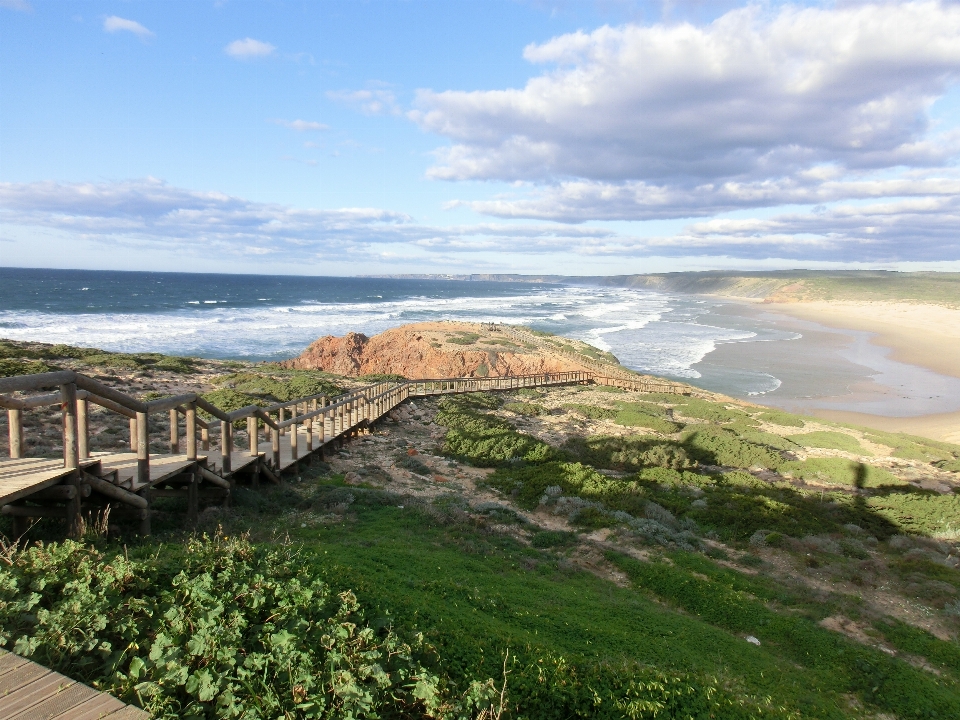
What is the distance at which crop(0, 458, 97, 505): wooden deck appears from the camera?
4766 mm

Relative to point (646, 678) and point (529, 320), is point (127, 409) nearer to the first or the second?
point (646, 678)

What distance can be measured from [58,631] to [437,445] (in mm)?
12581

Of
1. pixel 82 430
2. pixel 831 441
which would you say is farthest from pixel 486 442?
pixel 831 441

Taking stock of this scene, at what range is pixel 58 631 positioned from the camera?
332 cm

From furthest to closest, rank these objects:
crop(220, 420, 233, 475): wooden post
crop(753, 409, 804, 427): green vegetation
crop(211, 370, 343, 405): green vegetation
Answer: crop(753, 409, 804, 427): green vegetation
crop(211, 370, 343, 405): green vegetation
crop(220, 420, 233, 475): wooden post

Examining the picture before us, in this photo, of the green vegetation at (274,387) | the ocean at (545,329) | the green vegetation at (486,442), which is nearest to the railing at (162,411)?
the green vegetation at (274,387)

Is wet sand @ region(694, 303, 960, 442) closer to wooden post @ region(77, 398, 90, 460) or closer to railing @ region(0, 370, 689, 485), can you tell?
railing @ region(0, 370, 689, 485)

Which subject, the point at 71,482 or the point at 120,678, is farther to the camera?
the point at 71,482

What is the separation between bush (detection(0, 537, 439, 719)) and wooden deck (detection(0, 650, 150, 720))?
13 cm

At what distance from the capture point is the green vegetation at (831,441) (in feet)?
63.2

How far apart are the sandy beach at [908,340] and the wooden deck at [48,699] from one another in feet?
101

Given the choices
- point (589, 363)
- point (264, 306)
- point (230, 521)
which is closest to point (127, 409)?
point (230, 521)

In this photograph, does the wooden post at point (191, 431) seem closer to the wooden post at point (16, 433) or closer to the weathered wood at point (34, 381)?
the wooden post at point (16, 433)

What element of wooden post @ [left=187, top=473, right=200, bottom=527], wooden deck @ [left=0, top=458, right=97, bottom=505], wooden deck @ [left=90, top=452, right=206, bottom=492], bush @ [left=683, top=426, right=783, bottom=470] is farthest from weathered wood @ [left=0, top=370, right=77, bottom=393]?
bush @ [left=683, top=426, right=783, bottom=470]
